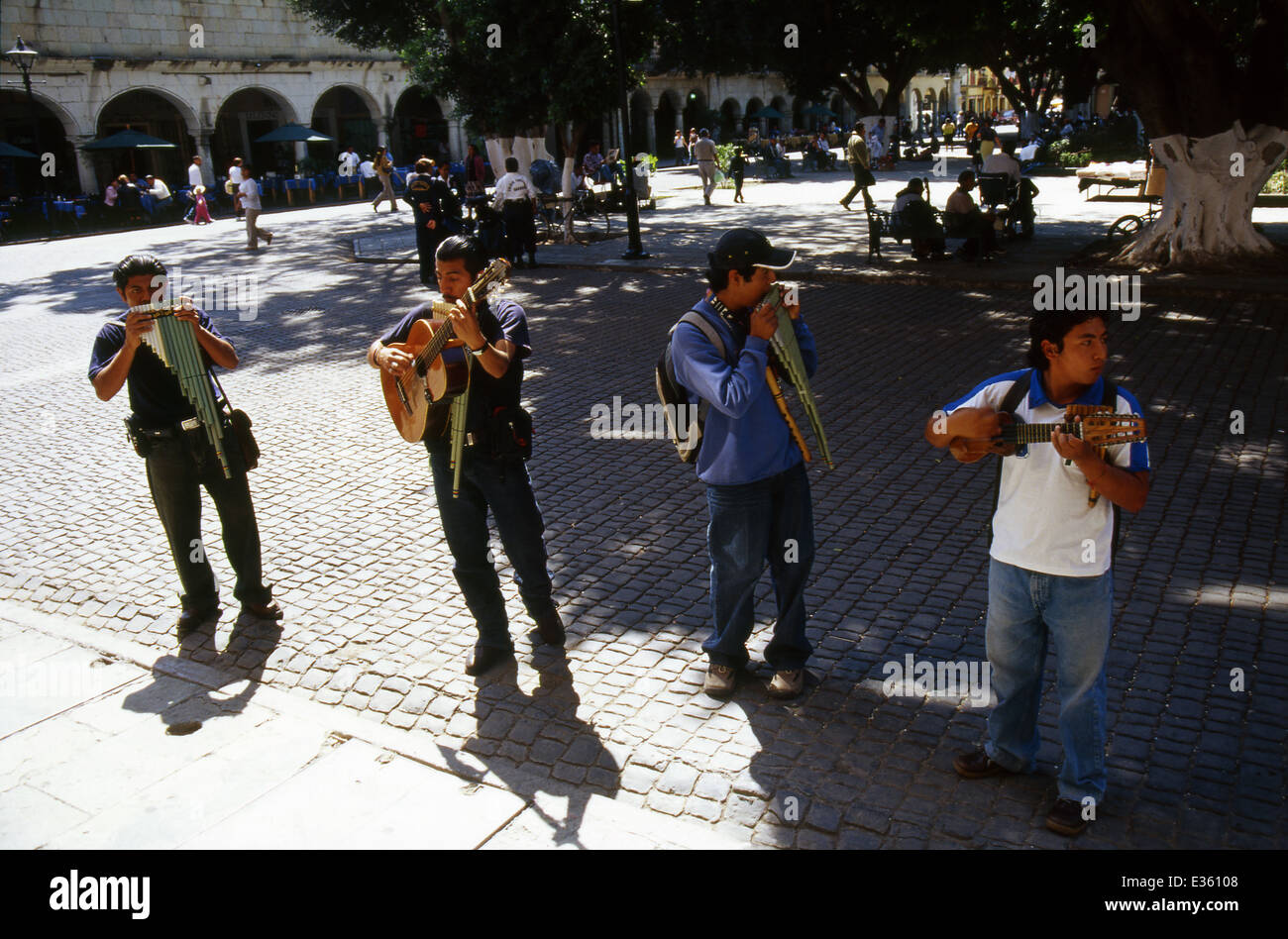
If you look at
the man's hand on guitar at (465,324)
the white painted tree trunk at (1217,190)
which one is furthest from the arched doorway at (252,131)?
the man's hand on guitar at (465,324)

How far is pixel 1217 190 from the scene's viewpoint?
1379 centimetres

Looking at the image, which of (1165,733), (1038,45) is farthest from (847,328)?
(1038,45)

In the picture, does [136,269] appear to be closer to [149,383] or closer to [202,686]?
[149,383]

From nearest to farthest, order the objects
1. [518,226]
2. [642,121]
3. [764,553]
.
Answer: [764,553]
[518,226]
[642,121]

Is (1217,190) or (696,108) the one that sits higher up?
(696,108)

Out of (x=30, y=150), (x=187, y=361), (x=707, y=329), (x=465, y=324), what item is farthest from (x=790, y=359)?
(x=30, y=150)

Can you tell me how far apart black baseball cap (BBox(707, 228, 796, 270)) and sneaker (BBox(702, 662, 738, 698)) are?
1.77 m

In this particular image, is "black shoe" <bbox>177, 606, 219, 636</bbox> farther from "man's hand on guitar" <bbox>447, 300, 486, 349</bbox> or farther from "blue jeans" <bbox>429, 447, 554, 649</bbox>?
"man's hand on guitar" <bbox>447, 300, 486, 349</bbox>

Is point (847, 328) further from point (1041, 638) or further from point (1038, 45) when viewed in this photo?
point (1038, 45)

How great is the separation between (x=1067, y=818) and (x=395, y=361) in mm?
3205

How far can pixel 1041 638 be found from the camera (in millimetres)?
3668

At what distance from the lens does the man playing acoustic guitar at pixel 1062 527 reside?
3.28 metres

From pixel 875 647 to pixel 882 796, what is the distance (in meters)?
1.15

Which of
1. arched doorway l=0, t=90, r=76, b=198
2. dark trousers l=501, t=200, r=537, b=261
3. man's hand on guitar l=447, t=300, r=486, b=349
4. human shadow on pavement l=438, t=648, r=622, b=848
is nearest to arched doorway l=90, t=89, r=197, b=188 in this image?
arched doorway l=0, t=90, r=76, b=198
